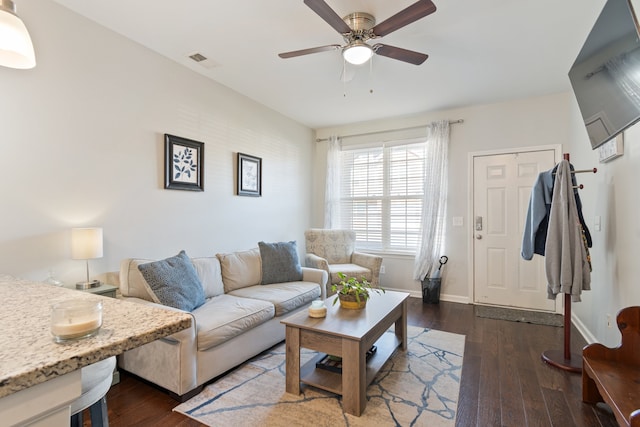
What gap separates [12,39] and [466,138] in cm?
447

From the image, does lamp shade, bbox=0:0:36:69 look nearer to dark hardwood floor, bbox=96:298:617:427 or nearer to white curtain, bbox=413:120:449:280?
dark hardwood floor, bbox=96:298:617:427

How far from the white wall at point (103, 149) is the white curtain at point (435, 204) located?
2.53 metres

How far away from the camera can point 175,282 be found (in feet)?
7.80

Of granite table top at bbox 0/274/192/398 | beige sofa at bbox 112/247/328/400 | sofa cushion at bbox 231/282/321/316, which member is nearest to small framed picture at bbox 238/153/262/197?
beige sofa at bbox 112/247/328/400

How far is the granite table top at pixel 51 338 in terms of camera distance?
0.56 metres

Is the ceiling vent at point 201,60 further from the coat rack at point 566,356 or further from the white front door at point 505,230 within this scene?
the white front door at point 505,230

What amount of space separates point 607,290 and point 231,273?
331 centimetres

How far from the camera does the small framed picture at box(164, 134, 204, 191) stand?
2990 mm

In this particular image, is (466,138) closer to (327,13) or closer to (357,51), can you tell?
(357,51)

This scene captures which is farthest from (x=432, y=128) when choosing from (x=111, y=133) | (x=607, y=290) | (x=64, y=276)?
(x=64, y=276)

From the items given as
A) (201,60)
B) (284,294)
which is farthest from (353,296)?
(201,60)

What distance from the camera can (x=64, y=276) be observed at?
2.29 m

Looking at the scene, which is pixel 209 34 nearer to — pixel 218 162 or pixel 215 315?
pixel 218 162

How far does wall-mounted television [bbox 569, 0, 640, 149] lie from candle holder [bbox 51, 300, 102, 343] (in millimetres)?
2400
